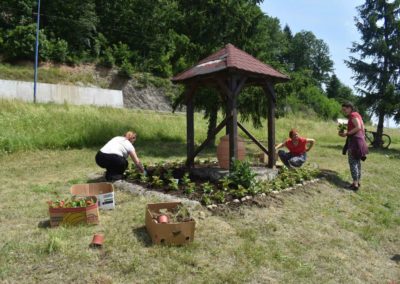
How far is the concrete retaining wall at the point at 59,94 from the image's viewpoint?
23.8 m

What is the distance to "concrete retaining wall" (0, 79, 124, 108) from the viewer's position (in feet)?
78.2

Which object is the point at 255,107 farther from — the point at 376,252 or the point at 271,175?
the point at 376,252

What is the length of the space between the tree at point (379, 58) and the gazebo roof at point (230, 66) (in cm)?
1385

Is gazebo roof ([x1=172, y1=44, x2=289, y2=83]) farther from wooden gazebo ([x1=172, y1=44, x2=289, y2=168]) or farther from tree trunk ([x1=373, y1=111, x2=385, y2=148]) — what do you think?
tree trunk ([x1=373, y1=111, x2=385, y2=148])

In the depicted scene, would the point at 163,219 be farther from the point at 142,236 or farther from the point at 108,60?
the point at 108,60

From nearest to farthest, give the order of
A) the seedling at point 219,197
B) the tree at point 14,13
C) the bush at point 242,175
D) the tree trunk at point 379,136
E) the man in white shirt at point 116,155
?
the seedling at point 219,197 < the bush at point 242,175 < the man in white shirt at point 116,155 < the tree trunk at point 379,136 < the tree at point 14,13

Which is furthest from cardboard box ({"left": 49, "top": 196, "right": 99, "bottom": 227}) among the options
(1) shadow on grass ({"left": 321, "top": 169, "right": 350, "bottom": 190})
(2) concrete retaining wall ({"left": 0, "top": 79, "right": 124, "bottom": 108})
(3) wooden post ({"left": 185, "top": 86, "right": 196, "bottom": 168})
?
(2) concrete retaining wall ({"left": 0, "top": 79, "right": 124, "bottom": 108})

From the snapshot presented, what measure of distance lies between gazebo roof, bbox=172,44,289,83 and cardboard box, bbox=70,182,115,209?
9.51ft

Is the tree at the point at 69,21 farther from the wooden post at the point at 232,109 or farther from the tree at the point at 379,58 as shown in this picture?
the wooden post at the point at 232,109

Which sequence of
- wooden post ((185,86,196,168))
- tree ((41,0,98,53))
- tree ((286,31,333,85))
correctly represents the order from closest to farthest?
1. wooden post ((185,86,196,168))
2. tree ((41,0,98,53))
3. tree ((286,31,333,85))

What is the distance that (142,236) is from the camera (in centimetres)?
488

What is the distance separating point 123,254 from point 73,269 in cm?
57

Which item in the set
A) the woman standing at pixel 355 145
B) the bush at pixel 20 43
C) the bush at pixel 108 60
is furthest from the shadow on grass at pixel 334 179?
the bush at pixel 108 60

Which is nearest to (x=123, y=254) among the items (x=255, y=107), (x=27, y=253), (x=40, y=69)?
(x=27, y=253)
